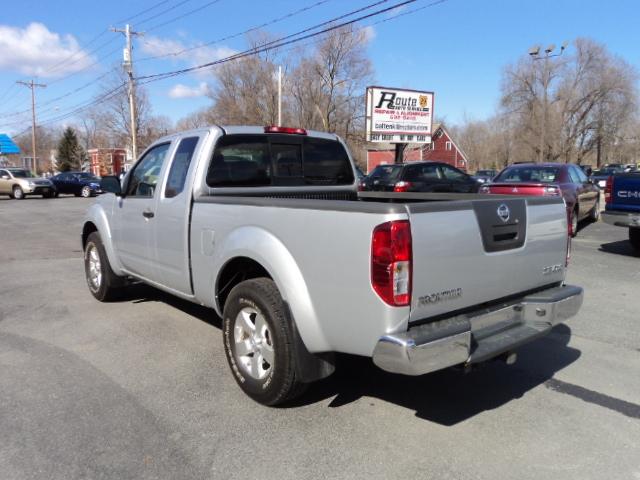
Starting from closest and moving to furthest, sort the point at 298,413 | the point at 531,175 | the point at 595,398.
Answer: the point at 298,413
the point at 595,398
the point at 531,175

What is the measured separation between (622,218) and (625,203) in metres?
0.28

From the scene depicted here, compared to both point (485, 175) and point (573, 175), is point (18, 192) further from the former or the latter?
point (485, 175)

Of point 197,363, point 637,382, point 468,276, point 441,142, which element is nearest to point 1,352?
point 197,363

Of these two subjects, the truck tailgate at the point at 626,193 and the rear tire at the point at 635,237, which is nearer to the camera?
the truck tailgate at the point at 626,193

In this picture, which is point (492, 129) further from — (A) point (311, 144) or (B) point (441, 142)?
(A) point (311, 144)

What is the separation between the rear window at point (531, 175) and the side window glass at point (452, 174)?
4322 millimetres

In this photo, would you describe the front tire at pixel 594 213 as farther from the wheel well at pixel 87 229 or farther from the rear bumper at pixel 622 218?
the wheel well at pixel 87 229

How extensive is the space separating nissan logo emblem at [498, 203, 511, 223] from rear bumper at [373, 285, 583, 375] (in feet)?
1.92

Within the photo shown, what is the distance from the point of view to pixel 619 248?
1035 centimetres

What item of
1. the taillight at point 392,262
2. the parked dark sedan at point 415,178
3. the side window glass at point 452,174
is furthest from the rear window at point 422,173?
the taillight at point 392,262

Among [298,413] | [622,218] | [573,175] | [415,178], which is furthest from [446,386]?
[415,178]

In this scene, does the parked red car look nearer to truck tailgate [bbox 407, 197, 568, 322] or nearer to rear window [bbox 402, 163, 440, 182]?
rear window [bbox 402, 163, 440, 182]

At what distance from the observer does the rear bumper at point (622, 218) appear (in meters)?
8.80

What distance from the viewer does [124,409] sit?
140 inches
